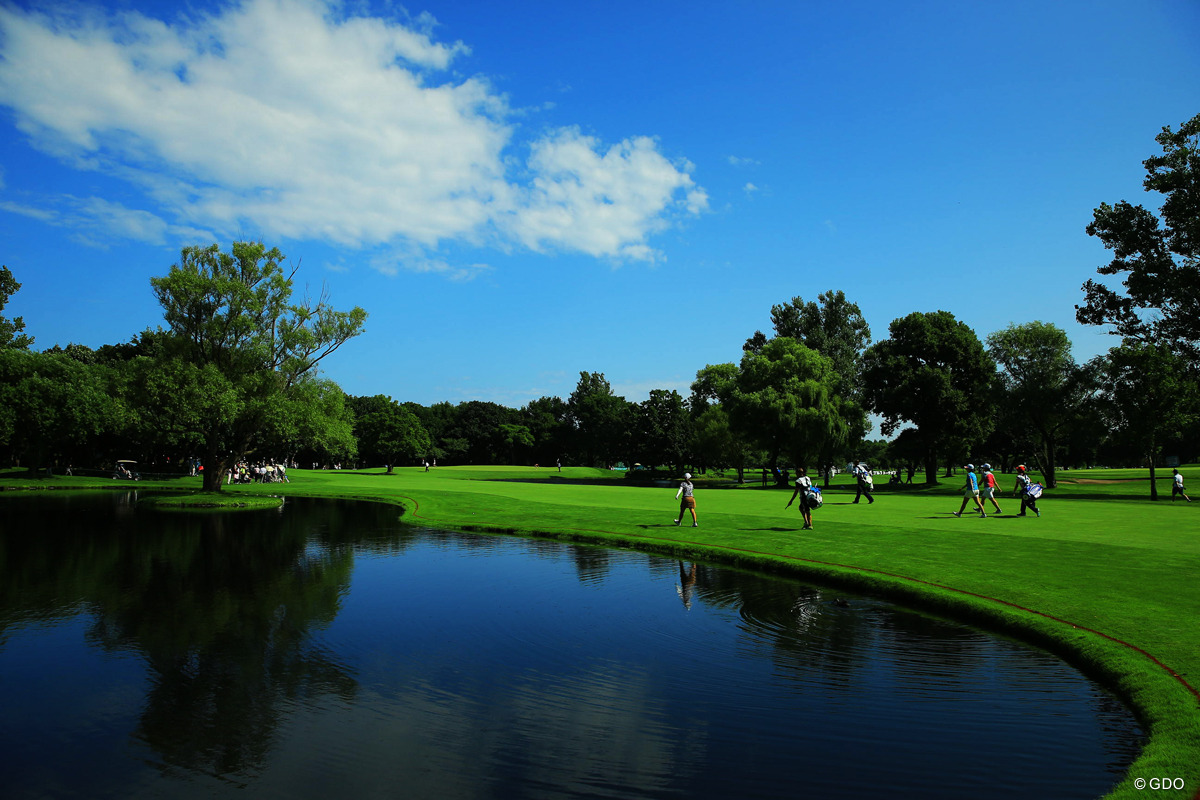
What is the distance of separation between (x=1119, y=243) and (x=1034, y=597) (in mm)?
41863

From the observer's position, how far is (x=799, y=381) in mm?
67312

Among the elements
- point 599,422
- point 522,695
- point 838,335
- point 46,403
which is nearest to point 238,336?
point 46,403

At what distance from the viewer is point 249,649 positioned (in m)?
12.3

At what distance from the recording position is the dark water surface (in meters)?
7.62

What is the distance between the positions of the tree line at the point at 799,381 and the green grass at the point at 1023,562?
1512 cm

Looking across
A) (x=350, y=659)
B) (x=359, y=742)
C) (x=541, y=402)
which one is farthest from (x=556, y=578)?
(x=541, y=402)

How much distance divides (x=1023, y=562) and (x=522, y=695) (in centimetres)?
1461

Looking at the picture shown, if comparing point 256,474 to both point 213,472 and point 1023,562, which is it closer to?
point 213,472

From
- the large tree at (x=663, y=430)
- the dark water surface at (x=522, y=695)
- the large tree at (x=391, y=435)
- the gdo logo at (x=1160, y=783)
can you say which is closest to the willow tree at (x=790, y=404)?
the large tree at (x=663, y=430)

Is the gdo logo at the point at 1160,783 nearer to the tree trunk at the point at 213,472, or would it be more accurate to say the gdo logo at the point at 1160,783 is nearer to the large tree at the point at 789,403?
the tree trunk at the point at 213,472

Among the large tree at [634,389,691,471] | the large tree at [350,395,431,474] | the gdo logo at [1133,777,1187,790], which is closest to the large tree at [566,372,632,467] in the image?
the large tree at [634,389,691,471]

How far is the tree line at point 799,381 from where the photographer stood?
4400cm

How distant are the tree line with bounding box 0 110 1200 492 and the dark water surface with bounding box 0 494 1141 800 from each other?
102 feet

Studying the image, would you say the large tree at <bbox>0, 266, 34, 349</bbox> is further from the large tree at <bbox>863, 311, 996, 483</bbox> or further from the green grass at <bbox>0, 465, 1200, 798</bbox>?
the large tree at <bbox>863, 311, 996, 483</bbox>
